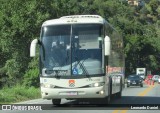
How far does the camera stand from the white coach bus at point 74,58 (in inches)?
755

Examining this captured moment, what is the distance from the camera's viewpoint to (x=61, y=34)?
19.9 m

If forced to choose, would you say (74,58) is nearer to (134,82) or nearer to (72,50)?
(72,50)

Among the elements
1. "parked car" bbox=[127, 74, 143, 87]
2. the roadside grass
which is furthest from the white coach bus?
"parked car" bbox=[127, 74, 143, 87]

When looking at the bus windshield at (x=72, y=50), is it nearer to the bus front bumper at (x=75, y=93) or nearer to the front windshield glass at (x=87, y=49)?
the front windshield glass at (x=87, y=49)

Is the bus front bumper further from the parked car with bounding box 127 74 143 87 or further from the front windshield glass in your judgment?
the parked car with bounding box 127 74 143 87

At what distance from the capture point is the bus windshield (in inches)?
762

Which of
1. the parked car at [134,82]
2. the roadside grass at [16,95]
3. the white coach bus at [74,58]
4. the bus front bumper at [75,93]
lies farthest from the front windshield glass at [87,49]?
the parked car at [134,82]

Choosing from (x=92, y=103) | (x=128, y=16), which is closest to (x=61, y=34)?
(x=92, y=103)

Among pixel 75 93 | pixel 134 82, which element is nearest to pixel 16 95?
pixel 75 93

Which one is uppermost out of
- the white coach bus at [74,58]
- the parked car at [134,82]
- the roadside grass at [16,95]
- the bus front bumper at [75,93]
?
the white coach bus at [74,58]

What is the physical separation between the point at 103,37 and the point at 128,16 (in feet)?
325

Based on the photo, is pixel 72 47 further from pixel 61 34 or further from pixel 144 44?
pixel 144 44

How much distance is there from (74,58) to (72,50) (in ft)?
1.11

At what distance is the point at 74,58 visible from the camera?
19500 mm
